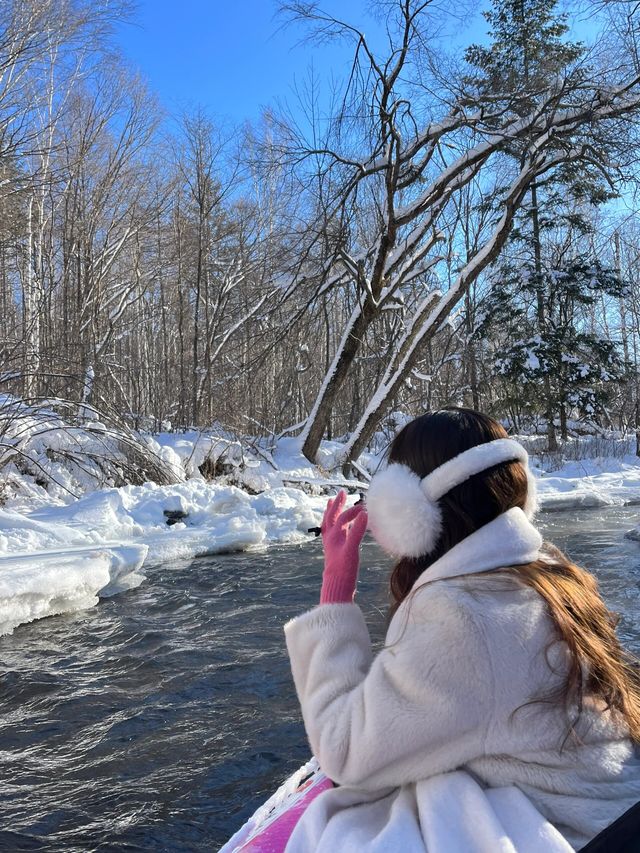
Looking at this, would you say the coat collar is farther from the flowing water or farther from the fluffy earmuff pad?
the flowing water

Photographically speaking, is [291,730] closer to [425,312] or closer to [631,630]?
[631,630]

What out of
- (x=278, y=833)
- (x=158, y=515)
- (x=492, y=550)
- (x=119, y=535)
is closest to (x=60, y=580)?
(x=119, y=535)

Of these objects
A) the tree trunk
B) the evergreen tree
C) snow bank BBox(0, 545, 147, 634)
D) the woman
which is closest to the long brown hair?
the woman

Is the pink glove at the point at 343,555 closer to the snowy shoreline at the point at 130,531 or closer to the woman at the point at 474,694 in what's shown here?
the woman at the point at 474,694

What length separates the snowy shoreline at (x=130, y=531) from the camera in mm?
5574

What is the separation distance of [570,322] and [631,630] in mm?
17496

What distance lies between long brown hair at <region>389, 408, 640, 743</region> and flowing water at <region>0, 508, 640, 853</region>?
777mm

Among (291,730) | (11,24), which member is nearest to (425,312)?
(11,24)

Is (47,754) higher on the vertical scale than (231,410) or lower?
lower

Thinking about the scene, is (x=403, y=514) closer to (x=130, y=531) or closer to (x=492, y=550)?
(x=492, y=550)

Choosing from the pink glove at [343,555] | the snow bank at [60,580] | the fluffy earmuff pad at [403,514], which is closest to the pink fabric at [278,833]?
the pink glove at [343,555]

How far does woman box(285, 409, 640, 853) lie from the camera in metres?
1.15

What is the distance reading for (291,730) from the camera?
142 inches

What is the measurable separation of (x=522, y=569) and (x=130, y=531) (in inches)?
294
